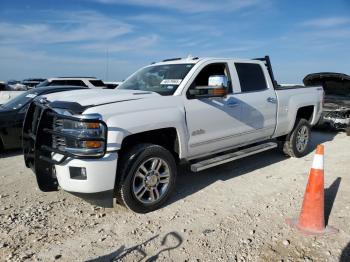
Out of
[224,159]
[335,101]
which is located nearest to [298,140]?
[224,159]

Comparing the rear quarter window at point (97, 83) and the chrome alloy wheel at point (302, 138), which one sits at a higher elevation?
the rear quarter window at point (97, 83)

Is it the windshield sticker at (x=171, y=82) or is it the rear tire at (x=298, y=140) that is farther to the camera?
the rear tire at (x=298, y=140)

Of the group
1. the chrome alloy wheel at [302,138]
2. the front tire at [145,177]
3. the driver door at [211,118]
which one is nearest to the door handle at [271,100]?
the driver door at [211,118]

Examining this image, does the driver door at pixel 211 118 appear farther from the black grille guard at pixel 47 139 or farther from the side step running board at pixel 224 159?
the black grille guard at pixel 47 139

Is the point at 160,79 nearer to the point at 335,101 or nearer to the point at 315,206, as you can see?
the point at 315,206

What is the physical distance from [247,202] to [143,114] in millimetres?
1822

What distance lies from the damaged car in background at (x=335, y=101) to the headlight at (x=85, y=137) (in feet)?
24.5

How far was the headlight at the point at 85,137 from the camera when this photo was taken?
3.72 meters

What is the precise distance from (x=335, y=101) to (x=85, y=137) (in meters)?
8.37

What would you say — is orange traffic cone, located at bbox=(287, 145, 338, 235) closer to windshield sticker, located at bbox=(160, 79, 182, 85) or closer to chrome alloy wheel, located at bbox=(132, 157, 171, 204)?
chrome alloy wheel, located at bbox=(132, 157, 171, 204)

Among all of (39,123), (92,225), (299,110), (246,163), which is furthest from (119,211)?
(299,110)

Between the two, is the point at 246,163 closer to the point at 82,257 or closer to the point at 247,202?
the point at 247,202

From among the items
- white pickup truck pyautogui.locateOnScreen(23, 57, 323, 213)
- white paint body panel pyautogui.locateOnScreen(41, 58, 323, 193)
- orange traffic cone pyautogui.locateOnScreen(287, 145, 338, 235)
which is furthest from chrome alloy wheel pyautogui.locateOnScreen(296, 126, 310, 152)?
orange traffic cone pyautogui.locateOnScreen(287, 145, 338, 235)

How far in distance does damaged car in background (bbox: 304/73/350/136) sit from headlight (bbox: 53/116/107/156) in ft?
24.5
